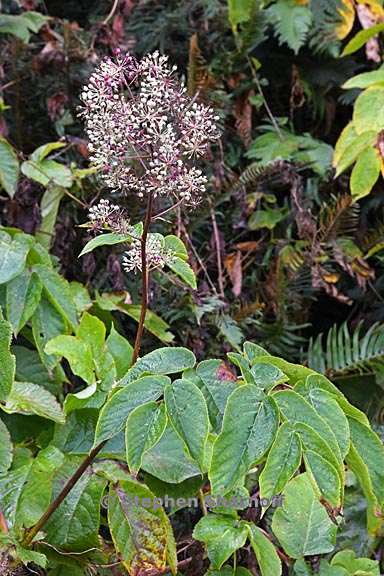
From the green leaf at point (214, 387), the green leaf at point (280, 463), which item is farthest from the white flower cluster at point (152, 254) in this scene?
the green leaf at point (280, 463)

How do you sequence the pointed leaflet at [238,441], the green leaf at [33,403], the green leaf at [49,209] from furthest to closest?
the green leaf at [49,209]
the green leaf at [33,403]
the pointed leaflet at [238,441]

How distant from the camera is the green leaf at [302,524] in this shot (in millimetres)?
1055

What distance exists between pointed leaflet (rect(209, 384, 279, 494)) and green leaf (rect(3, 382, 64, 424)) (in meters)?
0.39

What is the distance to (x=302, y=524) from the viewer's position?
1.07m

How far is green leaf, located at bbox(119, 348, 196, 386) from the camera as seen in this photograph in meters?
0.78

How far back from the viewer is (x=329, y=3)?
1.91 meters

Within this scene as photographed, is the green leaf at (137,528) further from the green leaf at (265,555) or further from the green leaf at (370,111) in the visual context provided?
the green leaf at (370,111)

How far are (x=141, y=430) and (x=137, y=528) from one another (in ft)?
0.95

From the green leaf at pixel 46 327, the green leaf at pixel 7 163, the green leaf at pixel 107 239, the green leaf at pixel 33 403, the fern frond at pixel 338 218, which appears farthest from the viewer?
the fern frond at pixel 338 218

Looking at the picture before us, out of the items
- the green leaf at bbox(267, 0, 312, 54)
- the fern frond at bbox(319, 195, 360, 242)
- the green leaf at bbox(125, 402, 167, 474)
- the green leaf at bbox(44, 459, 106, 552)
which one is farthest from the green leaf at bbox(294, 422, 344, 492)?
the green leaf at bbox(267, 0, 312, 54)

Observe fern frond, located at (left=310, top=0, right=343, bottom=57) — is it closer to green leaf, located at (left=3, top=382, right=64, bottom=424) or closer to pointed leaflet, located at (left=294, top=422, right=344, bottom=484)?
green leaf, located at (left=3, top=382, right=64, bottom=424)

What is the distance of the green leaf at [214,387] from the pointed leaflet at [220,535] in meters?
A: 0.24

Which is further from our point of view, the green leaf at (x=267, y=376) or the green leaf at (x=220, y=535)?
the green leaf at (x=220, y=535)

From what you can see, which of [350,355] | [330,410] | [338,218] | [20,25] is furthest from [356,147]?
[330,410]
